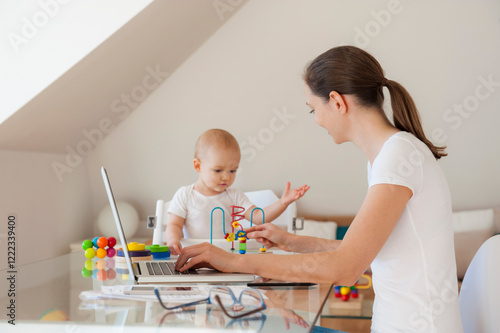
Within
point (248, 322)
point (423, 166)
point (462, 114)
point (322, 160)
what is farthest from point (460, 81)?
point (248, 322)

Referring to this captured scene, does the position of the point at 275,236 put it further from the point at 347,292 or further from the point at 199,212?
the point at 347,292

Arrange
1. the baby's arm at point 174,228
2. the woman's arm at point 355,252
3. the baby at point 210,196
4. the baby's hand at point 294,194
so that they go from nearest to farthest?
the woman's arm at point 355,252 < the baby's hand at point 294,194 < the baby's arm at point 174,228 < the baby at point 210,196

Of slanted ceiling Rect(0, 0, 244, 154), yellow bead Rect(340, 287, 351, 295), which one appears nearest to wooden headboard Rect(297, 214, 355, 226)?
yellow bead Rect(340, 287, 351, 295)

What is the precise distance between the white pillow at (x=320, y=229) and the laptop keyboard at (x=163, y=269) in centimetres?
194

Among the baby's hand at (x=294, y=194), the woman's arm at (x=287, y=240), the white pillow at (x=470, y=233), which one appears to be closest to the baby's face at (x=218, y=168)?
the baby's hand at (x=294, y=194)

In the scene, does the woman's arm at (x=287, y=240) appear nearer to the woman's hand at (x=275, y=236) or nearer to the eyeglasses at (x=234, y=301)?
the woman's hand at (x=275, y=236)

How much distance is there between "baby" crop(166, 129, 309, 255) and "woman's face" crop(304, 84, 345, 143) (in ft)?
2.78

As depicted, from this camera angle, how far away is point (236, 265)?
1.22 m

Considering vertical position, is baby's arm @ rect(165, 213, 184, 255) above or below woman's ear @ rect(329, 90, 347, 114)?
below

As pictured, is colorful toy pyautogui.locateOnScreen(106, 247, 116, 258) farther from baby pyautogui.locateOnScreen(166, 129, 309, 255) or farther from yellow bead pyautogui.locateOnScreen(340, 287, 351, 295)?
yellow bead pyautogui.locateOnScreen(340, 287, 351, 295)

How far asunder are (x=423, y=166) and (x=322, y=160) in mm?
2328

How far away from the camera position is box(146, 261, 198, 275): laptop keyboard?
4.26ft

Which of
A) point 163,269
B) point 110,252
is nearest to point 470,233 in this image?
point 110,252

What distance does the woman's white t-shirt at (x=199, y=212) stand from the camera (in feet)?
7.58
